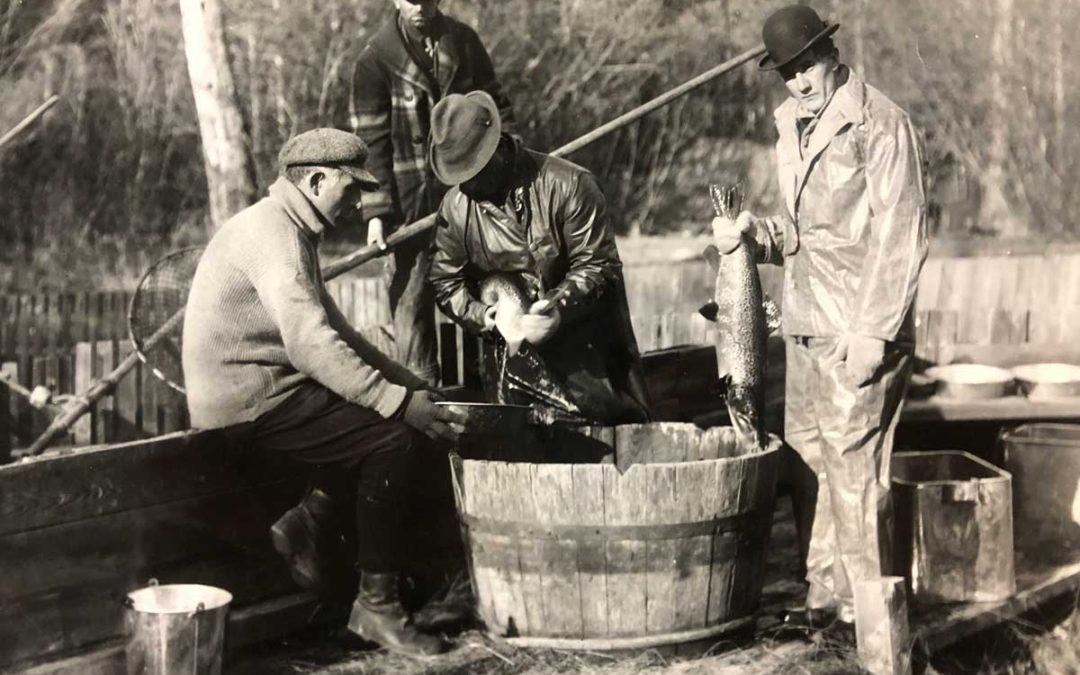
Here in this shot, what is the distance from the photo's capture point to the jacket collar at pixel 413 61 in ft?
24.1

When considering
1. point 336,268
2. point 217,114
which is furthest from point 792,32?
point 217,114

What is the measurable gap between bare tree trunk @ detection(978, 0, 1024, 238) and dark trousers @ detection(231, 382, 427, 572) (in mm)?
10303

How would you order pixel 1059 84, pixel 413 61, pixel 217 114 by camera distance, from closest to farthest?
pixel 413 61 → pixel 217 114 → pixel 1059 84

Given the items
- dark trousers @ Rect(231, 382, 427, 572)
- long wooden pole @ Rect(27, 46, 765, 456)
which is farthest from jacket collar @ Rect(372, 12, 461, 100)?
dark trousers @ Rect(231, 382, 427, 572)

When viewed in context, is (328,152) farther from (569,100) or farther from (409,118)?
(569,100)

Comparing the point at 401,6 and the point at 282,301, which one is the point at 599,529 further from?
the point at 401,6

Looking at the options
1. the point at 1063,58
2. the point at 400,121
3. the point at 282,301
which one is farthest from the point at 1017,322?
the point at 282,301

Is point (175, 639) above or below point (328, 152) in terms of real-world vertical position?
Result: below

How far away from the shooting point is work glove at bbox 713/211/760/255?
5.53 metres

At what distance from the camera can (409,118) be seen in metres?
7.43

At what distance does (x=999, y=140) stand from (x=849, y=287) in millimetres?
10279

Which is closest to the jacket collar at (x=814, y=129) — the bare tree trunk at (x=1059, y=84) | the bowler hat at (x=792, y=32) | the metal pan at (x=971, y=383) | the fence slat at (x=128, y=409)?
the bowler hat at (x=792, y=32)

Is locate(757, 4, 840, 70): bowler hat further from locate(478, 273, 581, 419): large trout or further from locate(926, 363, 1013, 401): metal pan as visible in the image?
locate(926, 363, 1013, 401): metal pan

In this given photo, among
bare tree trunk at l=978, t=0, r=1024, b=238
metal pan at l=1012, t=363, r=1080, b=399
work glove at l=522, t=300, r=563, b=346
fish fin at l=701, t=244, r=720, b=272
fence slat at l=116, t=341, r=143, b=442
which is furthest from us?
bare tree trunk at l=978, t=0, r=1024, b=238
